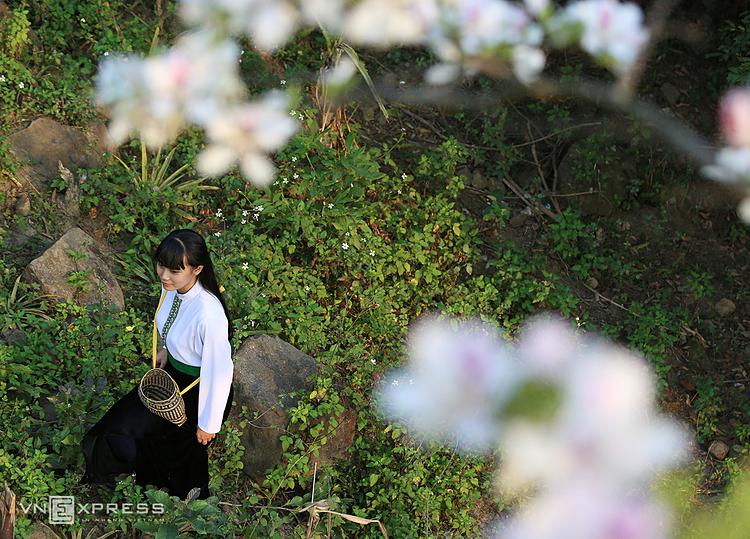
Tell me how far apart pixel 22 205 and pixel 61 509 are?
1.19 metres

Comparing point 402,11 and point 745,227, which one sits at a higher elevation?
point 745,227

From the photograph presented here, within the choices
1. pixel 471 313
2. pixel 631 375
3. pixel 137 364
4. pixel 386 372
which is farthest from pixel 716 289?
pixel 631 375

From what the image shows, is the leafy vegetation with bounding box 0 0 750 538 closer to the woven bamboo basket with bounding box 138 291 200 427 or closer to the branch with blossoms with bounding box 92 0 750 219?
the woven bamboo basket with bounding box 138 291 200 427

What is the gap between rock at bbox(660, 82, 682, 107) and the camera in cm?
390

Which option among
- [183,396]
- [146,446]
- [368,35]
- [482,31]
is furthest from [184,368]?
[482,31]

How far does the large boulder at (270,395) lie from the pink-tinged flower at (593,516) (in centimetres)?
192

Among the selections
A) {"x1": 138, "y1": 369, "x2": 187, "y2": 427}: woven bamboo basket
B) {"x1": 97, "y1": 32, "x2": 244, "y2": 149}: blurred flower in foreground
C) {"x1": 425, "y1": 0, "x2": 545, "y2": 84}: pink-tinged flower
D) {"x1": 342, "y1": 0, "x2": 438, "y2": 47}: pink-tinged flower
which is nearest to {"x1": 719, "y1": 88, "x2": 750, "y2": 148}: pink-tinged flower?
{"x1": 425, "y1": 0, "x2": 545, "y2": 84}: pink-tinged flower

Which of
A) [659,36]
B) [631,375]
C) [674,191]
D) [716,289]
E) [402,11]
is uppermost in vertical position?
[659,36]

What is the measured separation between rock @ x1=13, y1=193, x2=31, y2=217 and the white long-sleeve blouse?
3.75ft

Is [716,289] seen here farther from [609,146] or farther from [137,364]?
[137,364]

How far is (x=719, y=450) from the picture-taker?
289 centimetres

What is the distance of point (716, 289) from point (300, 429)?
2.02m

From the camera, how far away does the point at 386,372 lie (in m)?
2.66

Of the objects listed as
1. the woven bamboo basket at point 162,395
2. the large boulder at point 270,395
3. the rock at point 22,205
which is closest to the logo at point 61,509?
the woven bamboo basket at point 162,395
